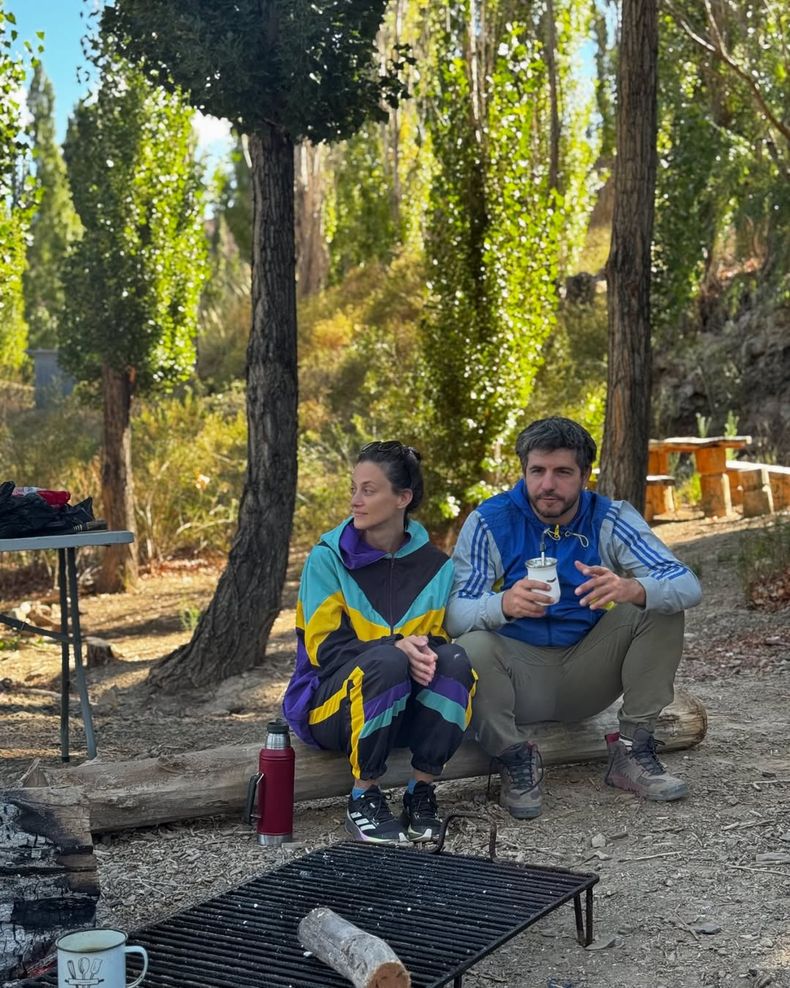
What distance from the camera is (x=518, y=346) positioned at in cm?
1195

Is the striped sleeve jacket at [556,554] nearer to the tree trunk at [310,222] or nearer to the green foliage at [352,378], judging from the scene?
the green foliage at [352,378]

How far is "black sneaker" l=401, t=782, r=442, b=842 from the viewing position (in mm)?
4086

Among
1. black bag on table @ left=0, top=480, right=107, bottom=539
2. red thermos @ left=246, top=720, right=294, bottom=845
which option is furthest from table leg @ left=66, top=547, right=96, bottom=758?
red thermos @ left=246, top=720, right=294, bottom=845

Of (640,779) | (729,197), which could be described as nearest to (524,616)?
(640,779)

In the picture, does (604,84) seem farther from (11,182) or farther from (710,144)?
(11,182)

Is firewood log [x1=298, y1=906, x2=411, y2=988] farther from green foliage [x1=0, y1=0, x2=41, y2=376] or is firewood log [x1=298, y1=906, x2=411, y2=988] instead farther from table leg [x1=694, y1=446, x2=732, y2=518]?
table leg [x1=694, y1=446, x2=732, y2=518]

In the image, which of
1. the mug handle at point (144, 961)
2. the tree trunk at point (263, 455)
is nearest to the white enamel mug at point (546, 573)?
the mug handle at point (144, 961)

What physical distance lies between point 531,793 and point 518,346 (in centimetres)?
795

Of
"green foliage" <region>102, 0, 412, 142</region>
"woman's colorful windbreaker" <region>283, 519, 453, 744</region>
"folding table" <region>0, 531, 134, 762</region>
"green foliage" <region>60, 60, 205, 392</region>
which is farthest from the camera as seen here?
"green foliage" <region>60, 60, 205, 392</region>

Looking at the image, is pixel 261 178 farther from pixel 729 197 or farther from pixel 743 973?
pixel 729 197

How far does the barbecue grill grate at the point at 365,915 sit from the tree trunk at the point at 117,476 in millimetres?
9585

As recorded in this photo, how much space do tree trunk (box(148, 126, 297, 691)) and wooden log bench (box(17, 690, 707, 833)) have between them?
3154 millimetres

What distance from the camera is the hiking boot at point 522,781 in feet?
14.4

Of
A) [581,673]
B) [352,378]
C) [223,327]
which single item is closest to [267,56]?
[581,673]
